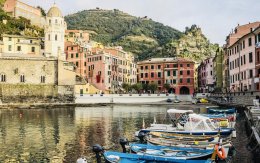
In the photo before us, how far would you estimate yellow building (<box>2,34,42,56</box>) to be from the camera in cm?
10156

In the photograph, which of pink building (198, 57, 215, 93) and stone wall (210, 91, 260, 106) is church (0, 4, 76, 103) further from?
pink building (198, 57, 215, 93)

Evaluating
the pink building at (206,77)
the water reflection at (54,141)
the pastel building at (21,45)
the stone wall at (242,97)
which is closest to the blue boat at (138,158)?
the water reflection at (54,141)

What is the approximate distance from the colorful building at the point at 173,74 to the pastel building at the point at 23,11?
47961mm

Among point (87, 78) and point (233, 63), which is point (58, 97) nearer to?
point (87, 78)

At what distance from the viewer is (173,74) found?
122 metres

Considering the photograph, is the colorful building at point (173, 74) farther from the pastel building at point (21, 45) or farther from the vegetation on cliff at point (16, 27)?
the vegetation on cliff at point (16, 27)

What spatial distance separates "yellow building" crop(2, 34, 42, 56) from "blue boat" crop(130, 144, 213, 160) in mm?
85929

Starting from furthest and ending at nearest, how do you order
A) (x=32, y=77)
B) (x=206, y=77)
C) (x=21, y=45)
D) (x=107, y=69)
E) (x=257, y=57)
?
(x=206, y=77), (x=107, y=69), (x=21, y=45), (x=32, y=77), (x=257, y=57)

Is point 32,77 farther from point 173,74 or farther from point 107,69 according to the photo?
point 173,74

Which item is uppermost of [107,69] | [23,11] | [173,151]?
[23,11]

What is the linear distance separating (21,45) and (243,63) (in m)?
67.0

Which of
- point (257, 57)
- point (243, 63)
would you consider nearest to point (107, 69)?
point (243, 63)

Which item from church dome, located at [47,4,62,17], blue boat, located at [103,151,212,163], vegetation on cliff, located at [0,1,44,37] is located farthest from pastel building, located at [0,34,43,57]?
blue boat, located at [103,151,212,163]

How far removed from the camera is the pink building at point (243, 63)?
61.9 metres
